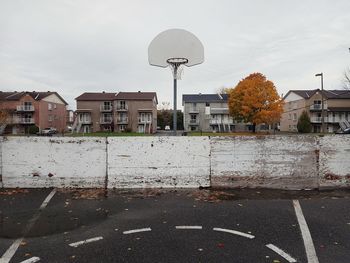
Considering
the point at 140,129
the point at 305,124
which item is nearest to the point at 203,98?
the point at 140,129

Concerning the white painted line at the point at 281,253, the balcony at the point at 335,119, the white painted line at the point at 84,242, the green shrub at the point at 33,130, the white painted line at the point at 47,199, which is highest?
the balcony at the point at 335,119

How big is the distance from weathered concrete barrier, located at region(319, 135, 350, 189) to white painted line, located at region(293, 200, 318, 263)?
6.44ft

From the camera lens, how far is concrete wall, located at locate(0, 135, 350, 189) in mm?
7023

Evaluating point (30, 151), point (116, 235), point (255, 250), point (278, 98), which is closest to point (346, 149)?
point (255, 250)

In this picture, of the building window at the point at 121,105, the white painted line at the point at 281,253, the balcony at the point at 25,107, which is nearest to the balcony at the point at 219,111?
the building window at the point at 121,105

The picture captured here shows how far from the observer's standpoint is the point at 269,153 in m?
7.09

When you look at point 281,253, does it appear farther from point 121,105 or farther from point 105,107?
point 105,107

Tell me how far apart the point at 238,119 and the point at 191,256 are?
5054 cm

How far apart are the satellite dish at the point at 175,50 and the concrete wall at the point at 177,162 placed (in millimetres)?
2166

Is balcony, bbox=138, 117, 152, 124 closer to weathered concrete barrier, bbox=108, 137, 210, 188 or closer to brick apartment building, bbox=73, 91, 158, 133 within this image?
brick apartment building, bbox=73, 91, 158, 133

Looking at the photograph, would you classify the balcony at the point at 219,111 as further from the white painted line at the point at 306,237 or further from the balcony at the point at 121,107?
the white painted line at the point at 306,237

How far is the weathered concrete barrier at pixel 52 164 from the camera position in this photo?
7.08 meters

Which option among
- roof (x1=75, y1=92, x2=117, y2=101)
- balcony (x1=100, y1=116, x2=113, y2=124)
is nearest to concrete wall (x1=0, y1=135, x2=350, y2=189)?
balcony (x1=100, y1=116, x2=113, y2=124)

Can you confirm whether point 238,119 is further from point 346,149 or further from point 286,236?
point 286,236
